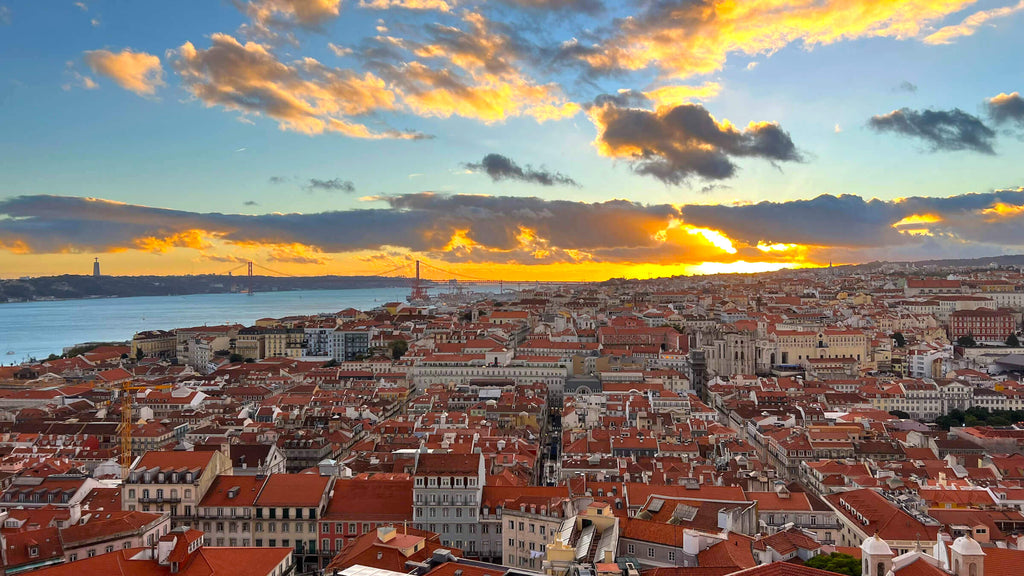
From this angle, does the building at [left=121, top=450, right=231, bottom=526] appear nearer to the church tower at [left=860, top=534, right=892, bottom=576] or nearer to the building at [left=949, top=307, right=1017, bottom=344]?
the church tower at [left=860, top=534, right=892, bottom=576]

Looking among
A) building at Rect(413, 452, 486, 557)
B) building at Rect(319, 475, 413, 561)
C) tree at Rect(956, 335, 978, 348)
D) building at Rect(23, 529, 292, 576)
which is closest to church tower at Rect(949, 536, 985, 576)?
building at Rect(23, 529, 292, 576)

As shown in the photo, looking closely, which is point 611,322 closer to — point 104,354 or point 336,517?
point 104,354

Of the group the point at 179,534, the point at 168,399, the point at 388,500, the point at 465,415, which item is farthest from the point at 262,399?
the point at 179,534

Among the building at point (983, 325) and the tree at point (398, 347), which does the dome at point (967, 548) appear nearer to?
the tree at point (398, 347)

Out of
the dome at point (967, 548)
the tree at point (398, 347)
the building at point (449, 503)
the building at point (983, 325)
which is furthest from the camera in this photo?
the building at point (983, 325)

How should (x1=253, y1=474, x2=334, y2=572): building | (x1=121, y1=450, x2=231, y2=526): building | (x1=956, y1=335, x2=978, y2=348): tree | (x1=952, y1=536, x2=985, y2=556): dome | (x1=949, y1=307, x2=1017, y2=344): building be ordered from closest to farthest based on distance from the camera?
(x1=952, y1=536, x2=985, y2=556): dome
(x1=253, y1=474, x2=334, y2=572): building
(x1=121, y1=450, x2=231, y2=526): building
(x1=956, y1=335, x2=978, y2=348): tree
(x1=949, y1=307, x2=1017, y2=344): building

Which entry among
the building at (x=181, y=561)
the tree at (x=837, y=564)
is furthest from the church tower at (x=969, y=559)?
the building at (x=181, y=561)

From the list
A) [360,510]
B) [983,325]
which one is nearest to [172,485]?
[360,510]

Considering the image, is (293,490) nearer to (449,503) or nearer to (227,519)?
(227,519)
